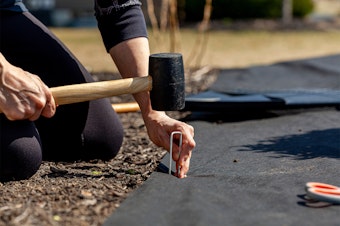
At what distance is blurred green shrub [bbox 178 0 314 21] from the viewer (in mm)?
14289

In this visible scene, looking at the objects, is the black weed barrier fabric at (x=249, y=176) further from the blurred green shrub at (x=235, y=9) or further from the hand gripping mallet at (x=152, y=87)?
the blurred green shrub at (x=235, y=9)

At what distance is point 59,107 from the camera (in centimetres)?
340

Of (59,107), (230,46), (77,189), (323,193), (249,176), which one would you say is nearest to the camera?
(323,193)

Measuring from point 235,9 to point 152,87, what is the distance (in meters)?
11.8

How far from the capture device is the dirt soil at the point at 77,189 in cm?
233

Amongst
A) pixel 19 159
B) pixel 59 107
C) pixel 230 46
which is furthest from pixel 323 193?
pixel 230 46

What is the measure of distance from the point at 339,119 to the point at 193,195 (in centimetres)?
185

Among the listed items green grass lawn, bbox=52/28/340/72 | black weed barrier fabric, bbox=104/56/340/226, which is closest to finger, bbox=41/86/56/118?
black weed barrier fabric, bbox=104/56/340/226

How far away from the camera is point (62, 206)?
2.46 m

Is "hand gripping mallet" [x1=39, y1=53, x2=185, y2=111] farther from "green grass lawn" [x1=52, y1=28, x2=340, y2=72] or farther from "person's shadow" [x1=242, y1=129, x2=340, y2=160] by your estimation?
"green grass lawn" [x1=52, y1=28, x2=340, y2=72]

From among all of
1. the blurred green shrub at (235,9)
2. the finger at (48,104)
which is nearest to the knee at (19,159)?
the finger at (48,104)

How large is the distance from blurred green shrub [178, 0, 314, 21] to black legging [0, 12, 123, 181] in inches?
430

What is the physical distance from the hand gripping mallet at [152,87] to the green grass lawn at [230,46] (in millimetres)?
4919

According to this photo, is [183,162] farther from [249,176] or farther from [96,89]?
[96,89]
